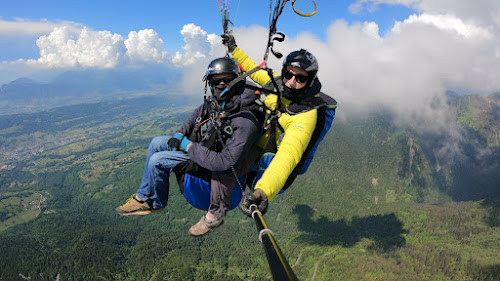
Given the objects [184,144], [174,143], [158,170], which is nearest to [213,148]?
[184,144]

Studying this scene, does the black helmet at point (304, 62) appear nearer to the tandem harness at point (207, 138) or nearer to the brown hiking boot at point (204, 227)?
the tandem harness at point (207, 138)

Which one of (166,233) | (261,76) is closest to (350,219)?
(166,233)

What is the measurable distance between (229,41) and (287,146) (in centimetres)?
475

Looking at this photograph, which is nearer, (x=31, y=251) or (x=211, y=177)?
(x=211, y=177)

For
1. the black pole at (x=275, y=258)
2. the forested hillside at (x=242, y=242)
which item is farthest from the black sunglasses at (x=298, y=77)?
the forested hillside at (x=242, y=242)

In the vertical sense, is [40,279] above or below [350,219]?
above

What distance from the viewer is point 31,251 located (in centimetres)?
12444

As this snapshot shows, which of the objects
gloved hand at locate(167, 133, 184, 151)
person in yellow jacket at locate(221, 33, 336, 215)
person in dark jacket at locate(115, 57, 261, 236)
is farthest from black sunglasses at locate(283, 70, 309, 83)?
gloved hand at locate(167, 133, 184, 151)

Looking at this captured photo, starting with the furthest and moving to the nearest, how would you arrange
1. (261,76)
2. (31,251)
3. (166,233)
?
(166,233)
(31,251)
(261,76)

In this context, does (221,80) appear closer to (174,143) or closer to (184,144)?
(184,144)

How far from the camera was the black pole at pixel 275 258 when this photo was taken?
72.0 inches

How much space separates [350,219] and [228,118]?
658 feet

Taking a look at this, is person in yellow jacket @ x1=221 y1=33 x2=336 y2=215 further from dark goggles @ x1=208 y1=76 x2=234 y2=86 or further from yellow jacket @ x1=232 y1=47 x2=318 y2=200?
dark goggles @ x1=208 y1=76 x2=234 y2=86

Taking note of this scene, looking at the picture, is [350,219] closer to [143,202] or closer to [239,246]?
[239,246]
